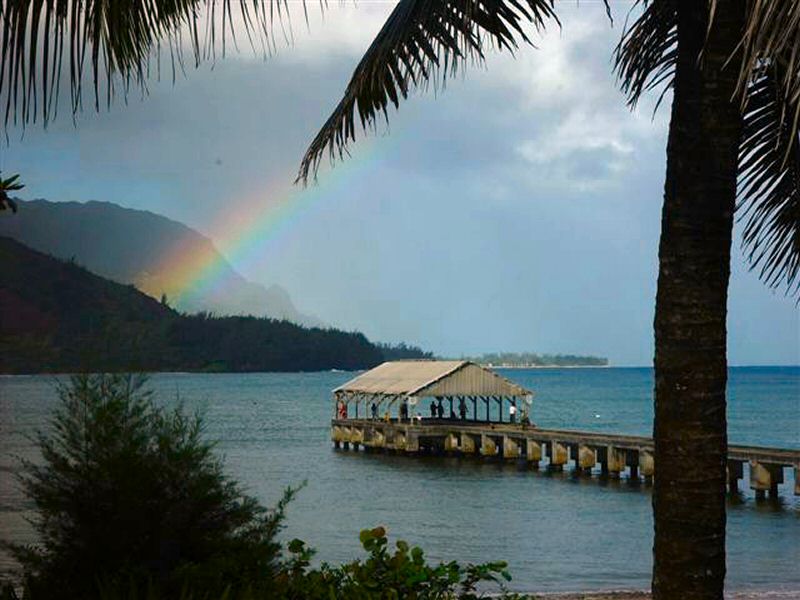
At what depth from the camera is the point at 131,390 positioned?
7.98m

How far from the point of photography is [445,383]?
57500mm

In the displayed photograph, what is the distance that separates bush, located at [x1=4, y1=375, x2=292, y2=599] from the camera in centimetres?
697

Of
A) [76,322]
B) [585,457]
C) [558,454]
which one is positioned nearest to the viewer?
[76,322]

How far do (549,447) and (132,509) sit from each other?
47.9 m

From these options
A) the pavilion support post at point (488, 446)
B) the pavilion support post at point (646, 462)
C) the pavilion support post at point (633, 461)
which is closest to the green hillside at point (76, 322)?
the pavilion support post at point (488, 446)

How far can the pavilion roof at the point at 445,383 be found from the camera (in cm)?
5694

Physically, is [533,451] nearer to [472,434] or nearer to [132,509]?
[472,434]

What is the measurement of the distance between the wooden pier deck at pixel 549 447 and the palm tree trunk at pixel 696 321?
32229mm

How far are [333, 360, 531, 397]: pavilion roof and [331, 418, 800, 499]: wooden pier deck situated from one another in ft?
5.91

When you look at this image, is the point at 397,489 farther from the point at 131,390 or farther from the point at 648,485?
the point at 131,390

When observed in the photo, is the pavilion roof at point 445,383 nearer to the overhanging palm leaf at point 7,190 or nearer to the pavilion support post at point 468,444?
the pavilion support post at point 468,444

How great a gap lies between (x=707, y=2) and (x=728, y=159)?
78cm

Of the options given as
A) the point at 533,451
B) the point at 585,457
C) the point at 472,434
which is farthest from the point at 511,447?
the point at 585,457

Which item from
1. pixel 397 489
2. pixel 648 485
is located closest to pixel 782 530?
pixel 648 485
